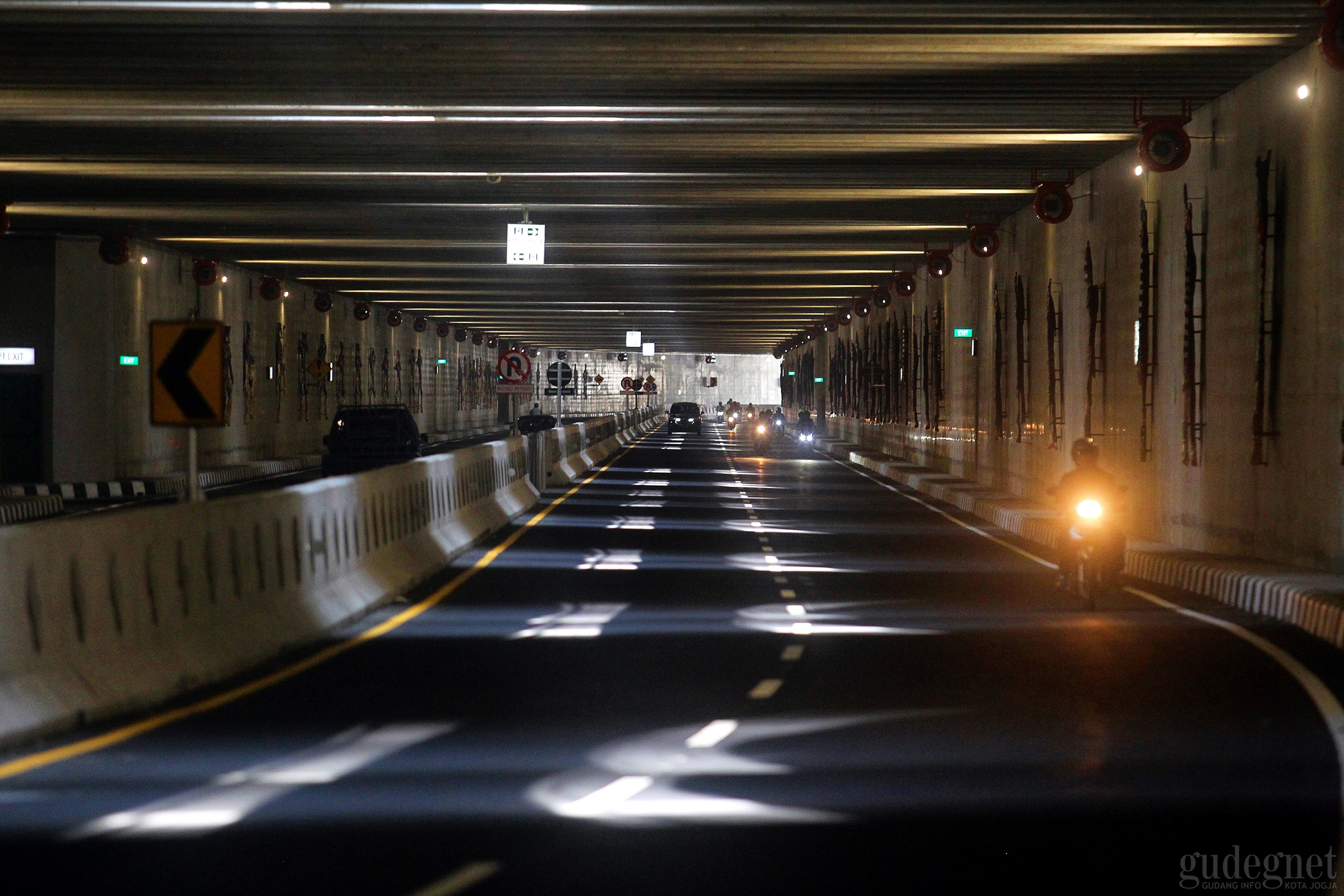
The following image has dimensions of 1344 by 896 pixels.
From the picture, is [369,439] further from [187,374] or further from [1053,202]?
[187,374]

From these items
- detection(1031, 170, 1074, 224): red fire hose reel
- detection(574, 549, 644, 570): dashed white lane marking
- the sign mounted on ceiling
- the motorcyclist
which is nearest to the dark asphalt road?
the motorcyclist

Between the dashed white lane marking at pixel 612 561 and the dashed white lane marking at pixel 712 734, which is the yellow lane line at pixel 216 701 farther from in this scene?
the dashed white lane marking at pixel 712 734

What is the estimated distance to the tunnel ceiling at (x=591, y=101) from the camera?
727 inches

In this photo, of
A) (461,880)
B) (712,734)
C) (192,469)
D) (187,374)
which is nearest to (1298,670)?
(712,734)

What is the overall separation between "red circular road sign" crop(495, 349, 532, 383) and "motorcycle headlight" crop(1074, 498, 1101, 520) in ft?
83.7

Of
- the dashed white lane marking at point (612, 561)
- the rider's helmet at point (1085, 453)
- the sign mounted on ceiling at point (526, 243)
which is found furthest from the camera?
the sign mounted on ceiling at point (526, 243)

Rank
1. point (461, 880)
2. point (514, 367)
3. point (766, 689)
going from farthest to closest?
point (514, 367), point (766, 689), point (461, 880)

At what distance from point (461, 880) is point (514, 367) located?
1451 inches

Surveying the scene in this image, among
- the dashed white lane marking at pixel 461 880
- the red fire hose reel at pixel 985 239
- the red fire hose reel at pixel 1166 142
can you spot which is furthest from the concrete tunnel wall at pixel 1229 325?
the dashed white lane marking at pixel 461 880

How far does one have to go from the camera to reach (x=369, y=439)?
130ft

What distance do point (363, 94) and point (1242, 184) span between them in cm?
1030

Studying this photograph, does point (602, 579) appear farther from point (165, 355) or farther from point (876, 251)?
point (876, 251)

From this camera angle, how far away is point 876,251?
4956 cm

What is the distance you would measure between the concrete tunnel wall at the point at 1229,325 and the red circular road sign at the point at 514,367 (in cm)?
1300
